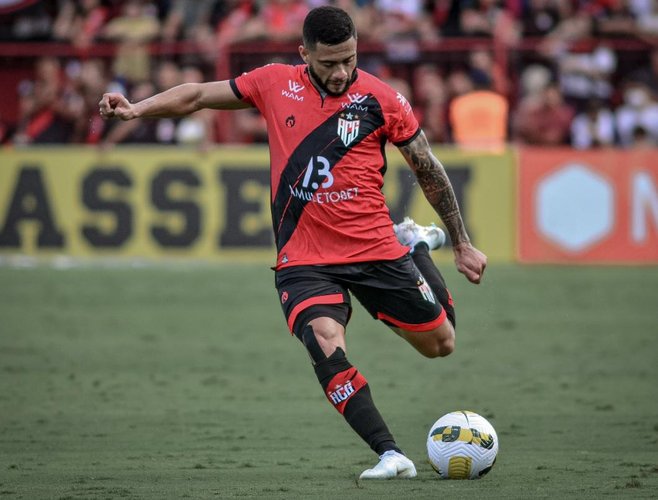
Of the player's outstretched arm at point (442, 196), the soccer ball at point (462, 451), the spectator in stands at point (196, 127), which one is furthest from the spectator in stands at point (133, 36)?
the soccer ball at point (462, 451)

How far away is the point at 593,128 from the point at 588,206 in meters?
1.44

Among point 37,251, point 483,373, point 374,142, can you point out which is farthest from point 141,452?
point 37,251

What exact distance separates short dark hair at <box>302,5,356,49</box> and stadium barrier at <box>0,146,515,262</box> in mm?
11623

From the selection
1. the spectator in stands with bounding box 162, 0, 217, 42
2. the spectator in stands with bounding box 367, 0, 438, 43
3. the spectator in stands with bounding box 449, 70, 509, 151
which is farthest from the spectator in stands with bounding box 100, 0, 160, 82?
the spectator in stands with bounding box 449, 70, 509, 151

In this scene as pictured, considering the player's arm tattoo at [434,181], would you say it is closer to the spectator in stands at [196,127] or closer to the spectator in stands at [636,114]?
the spectator in stands at [196,127]

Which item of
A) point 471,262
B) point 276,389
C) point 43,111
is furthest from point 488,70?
point 471,262

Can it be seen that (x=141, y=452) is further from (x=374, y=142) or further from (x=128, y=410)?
(x=374, y=142)

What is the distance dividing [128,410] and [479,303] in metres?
7.10

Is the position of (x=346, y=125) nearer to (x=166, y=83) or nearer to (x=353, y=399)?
(x=353, y=399)

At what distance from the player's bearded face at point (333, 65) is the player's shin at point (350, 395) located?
1.28 meters

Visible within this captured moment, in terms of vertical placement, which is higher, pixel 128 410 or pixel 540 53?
pixel 540 53

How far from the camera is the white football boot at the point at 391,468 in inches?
265

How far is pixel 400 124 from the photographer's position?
7168 millimetres

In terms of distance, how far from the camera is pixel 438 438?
688cm
